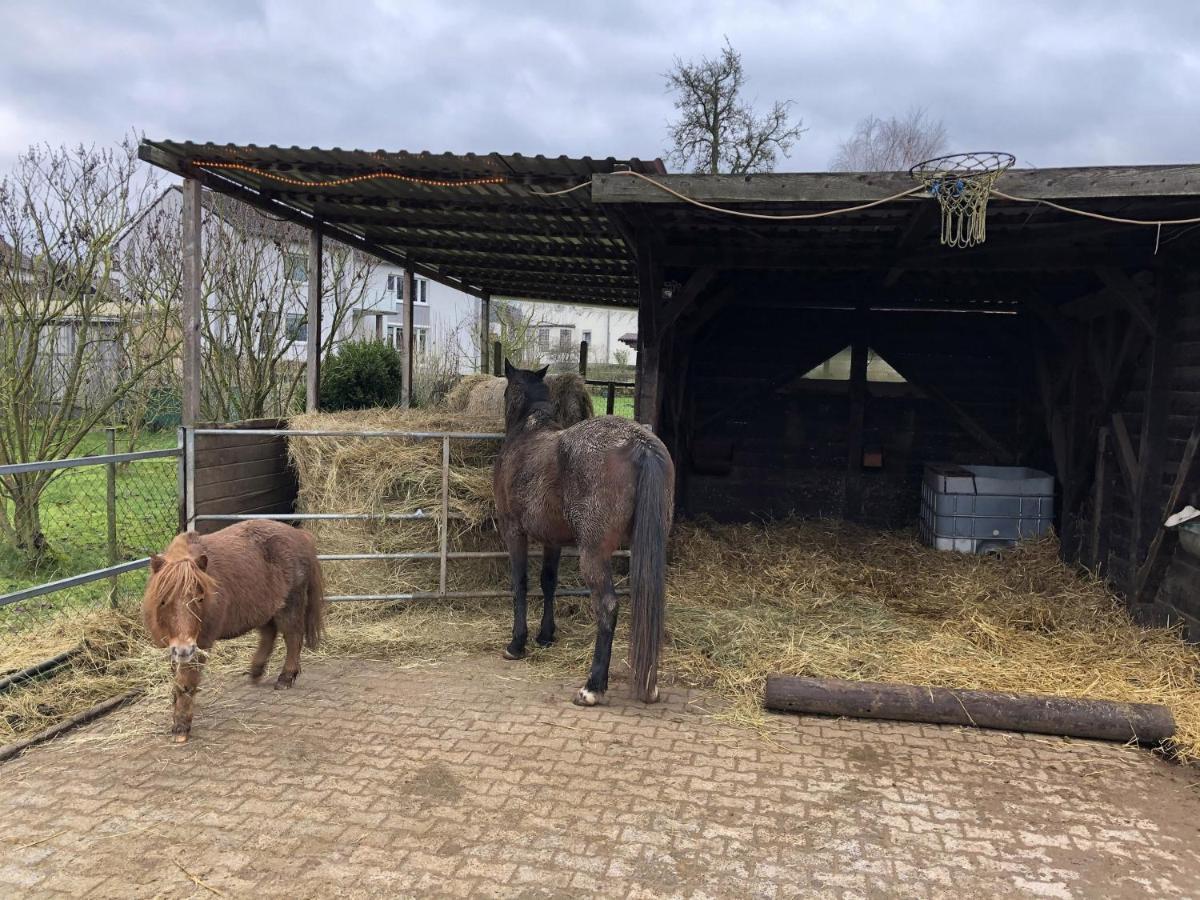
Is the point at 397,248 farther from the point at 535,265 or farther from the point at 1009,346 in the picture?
the point at 1009,346

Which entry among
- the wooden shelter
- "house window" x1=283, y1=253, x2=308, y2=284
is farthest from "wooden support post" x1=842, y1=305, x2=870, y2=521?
"house window" x1=283, y1=253, x2=308, y2=284

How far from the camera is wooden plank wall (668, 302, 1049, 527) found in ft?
26.6

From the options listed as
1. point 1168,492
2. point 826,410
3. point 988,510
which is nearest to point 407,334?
point 826,410

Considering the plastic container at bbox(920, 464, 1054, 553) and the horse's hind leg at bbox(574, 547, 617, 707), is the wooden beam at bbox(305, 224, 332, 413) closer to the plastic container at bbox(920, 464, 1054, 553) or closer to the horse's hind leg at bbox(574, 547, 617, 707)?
the horse's hind leg at bbox(574, 547, 617, 707)

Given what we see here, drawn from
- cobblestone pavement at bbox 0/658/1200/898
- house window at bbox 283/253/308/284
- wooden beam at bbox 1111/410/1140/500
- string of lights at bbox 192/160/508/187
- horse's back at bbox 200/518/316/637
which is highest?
house window at bbox 283/253/308/284

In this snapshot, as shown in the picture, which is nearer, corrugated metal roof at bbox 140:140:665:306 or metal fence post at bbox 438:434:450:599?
corrugated metal roof at bbox 140:140:665:306

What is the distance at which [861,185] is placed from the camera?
4148 millimetres

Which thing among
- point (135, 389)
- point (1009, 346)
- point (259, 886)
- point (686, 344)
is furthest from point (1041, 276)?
point (135, 389)

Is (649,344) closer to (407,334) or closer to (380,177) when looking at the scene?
(380,177)

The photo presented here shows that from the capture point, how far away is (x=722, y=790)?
3.25m

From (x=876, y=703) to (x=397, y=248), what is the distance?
668 cm

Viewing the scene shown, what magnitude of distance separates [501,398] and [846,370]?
3803 millimetres

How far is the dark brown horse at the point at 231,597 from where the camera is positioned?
3293 millimetres

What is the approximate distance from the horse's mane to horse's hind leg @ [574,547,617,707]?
193cm
